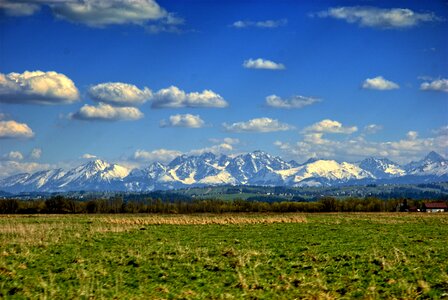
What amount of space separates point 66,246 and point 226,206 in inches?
4982

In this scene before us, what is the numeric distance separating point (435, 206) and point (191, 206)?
233 feet

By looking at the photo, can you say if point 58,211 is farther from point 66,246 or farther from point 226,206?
point 66,246

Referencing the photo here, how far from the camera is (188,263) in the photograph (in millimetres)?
29547

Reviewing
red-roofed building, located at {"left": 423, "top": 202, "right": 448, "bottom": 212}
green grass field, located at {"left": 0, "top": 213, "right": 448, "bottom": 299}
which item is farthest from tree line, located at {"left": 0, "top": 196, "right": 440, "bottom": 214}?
green grass field, located at {"left": 0, "top": 213, "right": 448, "bottom": 299}

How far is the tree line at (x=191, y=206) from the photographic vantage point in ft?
458

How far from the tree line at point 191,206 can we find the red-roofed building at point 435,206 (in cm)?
512

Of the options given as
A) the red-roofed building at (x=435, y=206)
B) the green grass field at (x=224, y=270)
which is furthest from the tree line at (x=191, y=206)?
the green grass field at (x=224, y=270)

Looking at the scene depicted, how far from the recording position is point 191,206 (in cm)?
15762

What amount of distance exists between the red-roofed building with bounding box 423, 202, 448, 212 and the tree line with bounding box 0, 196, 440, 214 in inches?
202

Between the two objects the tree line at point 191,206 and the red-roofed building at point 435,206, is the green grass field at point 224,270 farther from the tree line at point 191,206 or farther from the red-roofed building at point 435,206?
the red-roofed building at point 435,206

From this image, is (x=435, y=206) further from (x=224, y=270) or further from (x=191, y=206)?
(x=224, y=270)

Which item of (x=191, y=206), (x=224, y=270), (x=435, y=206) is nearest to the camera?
(x=224, y=270)

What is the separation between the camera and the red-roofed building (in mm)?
160062

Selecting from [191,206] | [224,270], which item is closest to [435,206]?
[191,206]
